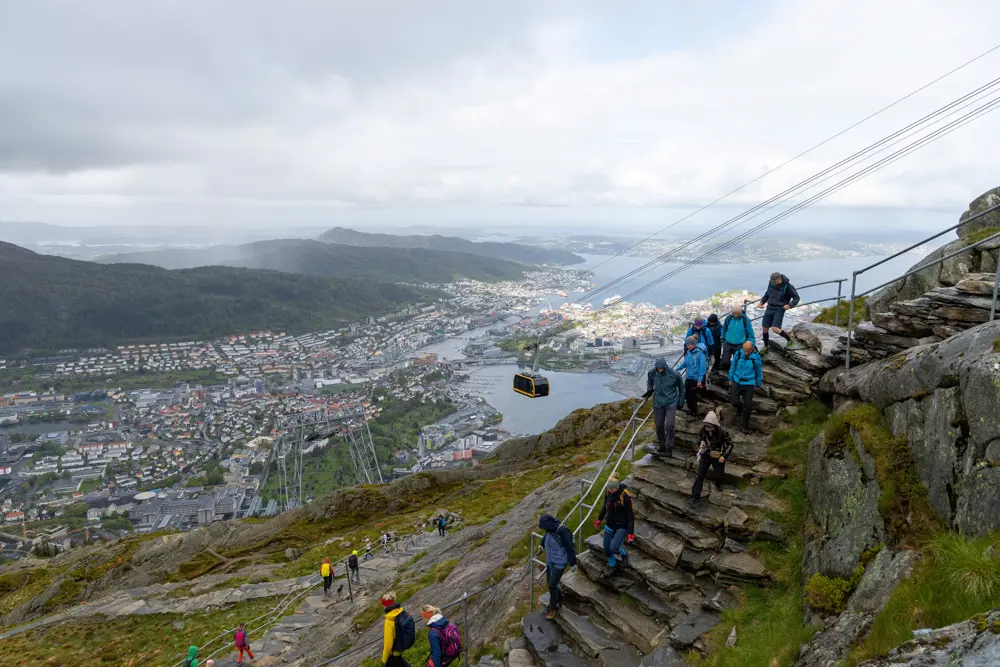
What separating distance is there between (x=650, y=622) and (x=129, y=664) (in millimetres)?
20851

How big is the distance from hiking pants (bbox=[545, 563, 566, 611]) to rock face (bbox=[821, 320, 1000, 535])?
19.6ft

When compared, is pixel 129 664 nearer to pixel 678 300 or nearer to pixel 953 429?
pixel 953 429

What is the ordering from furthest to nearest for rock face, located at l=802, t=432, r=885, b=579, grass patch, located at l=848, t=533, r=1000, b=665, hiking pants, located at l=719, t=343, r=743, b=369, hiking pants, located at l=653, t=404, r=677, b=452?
1. hiking pants, located at l=719, t=343, r=743, b=369
2. hiking pants, located at l=653, t=404, r=677, b=452
3. rock face, located at l=802, t=432, r=885, b=579
4. grass patch, located at l=848, t=533, r=1000, b=665

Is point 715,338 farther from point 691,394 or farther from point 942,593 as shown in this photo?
point 942,593

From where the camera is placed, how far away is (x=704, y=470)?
968cm

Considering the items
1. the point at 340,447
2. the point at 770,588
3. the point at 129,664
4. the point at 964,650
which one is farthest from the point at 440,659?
the point at 340,447

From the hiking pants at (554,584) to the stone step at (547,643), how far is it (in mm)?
344

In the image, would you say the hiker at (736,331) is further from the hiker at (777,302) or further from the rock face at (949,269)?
the rock face at (949,269)

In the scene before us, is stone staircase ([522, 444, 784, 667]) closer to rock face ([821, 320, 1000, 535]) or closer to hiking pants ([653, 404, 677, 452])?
hiking pants ([653, 404, 677, 452])

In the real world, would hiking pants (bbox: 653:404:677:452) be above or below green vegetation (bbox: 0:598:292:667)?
above

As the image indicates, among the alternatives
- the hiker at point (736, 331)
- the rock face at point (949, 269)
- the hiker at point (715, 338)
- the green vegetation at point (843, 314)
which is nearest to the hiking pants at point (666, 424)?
the hiker at point (736, 331)

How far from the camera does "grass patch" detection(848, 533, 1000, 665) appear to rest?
14.9ft

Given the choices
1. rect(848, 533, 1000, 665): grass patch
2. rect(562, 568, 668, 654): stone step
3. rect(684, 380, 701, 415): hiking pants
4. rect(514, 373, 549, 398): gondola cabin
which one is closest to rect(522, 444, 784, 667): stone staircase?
rect(562, 568, 668, 654): stone step

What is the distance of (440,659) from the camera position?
7.80 meters
